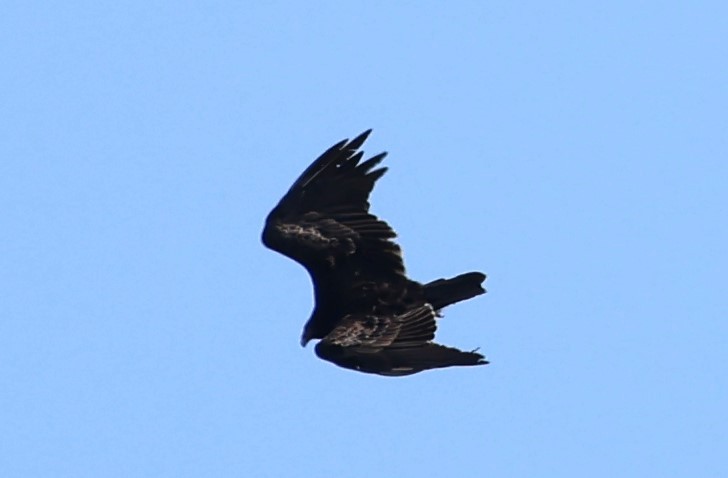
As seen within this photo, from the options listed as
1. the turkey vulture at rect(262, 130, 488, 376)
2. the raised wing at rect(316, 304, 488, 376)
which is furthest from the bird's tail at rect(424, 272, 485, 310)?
the raised wing at rect(316, 304, 488, 376)

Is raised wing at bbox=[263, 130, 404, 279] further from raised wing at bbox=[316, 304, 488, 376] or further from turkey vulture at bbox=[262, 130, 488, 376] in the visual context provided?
raised wing at bbox=[316, 304, 488, 376]

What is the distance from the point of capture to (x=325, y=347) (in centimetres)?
1850

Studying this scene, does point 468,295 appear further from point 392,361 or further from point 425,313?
point 392,361

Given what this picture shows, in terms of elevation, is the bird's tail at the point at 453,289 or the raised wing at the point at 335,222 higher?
the raised wing at the point at 335,222

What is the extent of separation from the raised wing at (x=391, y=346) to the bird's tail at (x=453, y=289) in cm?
19

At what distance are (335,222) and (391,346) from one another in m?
1.88

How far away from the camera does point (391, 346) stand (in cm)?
1872

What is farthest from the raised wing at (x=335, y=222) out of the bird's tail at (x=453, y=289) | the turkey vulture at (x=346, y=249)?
the bird's tail at (x=453, y=289)

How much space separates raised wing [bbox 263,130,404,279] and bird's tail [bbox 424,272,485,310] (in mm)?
391

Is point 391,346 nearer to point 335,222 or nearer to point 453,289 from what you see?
point 453,289

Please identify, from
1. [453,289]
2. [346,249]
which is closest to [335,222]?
[346,249]

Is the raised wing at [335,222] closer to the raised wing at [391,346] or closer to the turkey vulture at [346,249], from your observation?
the turkey vulture at [346,249]

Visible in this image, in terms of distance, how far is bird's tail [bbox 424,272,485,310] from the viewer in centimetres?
1992

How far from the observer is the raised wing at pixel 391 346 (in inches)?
703
